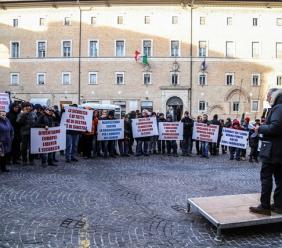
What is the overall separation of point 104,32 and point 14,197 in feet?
137

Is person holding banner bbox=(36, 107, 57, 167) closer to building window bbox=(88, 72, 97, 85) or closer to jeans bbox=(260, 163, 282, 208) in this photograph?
jeans bbox=(260, 163, 282, 208)

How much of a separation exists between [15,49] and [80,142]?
Result: 37948mm

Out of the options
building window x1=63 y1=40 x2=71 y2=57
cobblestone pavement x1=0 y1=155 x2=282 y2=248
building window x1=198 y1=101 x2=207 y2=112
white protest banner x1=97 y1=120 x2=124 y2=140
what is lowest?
cobblestone pavement x1=0 y1=155 x2=282 y2=248

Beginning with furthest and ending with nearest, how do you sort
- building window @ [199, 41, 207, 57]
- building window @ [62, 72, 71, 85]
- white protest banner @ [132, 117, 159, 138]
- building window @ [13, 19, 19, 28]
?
1. building window @ [13, 19, 19, 28]
2. building window @ [62, 72, 71, 85]
3. building window @ [199, 41, 207, 57]
4. white protest banner @ [132, 117, 159, 138]

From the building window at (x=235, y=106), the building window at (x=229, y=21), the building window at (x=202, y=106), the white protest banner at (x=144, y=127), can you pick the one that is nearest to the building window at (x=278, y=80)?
the building window at (x=235, y=106)

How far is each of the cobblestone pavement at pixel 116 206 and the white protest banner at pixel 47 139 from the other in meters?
0.67

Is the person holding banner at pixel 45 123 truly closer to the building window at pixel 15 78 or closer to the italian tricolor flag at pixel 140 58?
the italian tricolor flag at pixel 140 58

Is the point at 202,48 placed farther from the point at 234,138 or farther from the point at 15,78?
the point at 234,138

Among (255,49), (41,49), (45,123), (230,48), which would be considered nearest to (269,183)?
(45,123)

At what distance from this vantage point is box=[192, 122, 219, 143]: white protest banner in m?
17.2

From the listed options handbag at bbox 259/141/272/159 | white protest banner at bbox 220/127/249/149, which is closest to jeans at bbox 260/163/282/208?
handbag at bbox 259/141/272/159

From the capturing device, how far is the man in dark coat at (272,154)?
6.19 m

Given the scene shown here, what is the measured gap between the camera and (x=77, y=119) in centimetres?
1459

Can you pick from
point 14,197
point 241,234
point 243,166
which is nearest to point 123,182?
point 14,197
